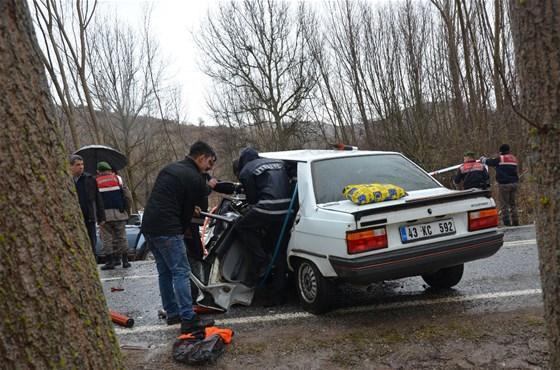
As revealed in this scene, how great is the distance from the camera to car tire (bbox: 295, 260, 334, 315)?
4.36 metres

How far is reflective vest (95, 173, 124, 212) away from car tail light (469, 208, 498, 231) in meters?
6.17

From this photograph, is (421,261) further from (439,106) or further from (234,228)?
(439,106)

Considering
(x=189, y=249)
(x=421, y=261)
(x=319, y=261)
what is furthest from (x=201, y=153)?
(x=421, y=261)

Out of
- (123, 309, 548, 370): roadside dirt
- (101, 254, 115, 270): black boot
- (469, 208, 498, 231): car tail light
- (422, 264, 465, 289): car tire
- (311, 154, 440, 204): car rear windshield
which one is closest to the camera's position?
(123, 309, 548, 370): roadside dirt

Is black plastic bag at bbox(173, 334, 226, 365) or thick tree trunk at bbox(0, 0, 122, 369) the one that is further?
black plastic bag at bbox(173, 334, 226, 365)

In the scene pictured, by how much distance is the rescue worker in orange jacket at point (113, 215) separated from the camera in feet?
27.2

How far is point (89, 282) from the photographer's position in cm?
184

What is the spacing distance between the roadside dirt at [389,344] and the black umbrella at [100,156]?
674 cm

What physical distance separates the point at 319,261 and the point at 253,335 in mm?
897

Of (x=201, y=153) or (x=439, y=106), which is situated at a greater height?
(x=439, y=106)

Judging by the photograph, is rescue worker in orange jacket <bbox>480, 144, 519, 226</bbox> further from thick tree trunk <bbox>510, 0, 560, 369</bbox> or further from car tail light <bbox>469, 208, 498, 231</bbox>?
thick tree trunk <bbox>510, 0, 560, 369</bbox>

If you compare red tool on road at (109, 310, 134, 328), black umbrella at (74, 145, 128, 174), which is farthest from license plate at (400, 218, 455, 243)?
black umbrella at (74, 145, 128, 174)

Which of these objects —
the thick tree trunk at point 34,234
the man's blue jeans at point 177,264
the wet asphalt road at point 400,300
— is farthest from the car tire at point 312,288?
the thick tree trunk at point 34,234

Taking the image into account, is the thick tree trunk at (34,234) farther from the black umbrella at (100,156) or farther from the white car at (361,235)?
the black umbrella at (100,156)
